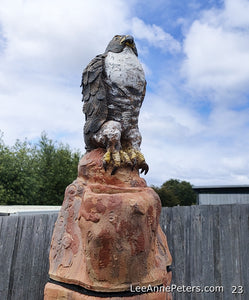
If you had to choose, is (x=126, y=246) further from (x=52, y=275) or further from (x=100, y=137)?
(x=100, y=137)

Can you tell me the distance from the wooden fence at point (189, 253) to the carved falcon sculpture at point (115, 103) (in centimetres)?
181

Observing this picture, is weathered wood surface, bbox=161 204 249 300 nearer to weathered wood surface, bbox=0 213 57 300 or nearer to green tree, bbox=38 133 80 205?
weathered wood surface, bbox=0 213 57 300

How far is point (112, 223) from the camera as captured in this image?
85.7 inches

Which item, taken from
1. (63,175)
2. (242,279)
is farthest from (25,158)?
(242,279)

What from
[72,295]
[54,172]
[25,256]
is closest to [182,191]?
[54,172]

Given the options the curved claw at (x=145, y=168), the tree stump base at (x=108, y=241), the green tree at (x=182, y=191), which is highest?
the green tree at (x=182, y=191)

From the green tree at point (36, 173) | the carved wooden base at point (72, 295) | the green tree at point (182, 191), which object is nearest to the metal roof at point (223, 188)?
the green tree at point (36, 173)

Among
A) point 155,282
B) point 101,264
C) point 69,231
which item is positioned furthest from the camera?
point 69,231

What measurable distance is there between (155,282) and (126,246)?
0.46 m

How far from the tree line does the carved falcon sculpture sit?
10796 mm

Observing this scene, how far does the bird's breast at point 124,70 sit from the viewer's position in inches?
107

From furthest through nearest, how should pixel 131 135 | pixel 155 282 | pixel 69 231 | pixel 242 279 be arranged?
pixel 242 279 < pixel 131 135 < pixel 69 231 < pixel 155 282

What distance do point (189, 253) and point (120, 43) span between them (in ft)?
9.93

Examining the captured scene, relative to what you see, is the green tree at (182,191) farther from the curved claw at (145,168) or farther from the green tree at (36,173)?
the curved claw at (145,168)
